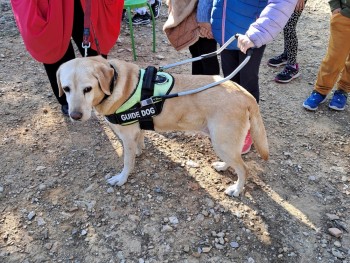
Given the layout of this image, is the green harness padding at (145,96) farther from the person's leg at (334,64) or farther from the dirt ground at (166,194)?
the person's leg at (334,64)

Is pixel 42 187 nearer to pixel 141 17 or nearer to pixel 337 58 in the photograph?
pixel 337 58

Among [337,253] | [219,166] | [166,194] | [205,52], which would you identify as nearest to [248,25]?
[205,52]

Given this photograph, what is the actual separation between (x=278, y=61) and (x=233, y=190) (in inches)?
112

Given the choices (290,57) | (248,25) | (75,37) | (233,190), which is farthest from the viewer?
(290,57)

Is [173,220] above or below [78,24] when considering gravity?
below

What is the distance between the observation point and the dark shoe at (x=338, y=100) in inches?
169

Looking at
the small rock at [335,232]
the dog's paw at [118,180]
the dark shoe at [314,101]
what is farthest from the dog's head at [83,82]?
the dark shoe at [314,101]

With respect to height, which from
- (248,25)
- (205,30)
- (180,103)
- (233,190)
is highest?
(248,25)

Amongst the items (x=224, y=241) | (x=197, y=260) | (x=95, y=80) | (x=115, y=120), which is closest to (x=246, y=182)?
(x=224, y=241)

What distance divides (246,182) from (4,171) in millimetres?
2441

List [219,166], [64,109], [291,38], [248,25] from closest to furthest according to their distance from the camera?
[248,25] < [219,166] < [64,109] < [291,38]

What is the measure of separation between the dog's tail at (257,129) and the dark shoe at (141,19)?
421cm

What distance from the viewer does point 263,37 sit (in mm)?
2373

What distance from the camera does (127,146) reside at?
305 centimetres
